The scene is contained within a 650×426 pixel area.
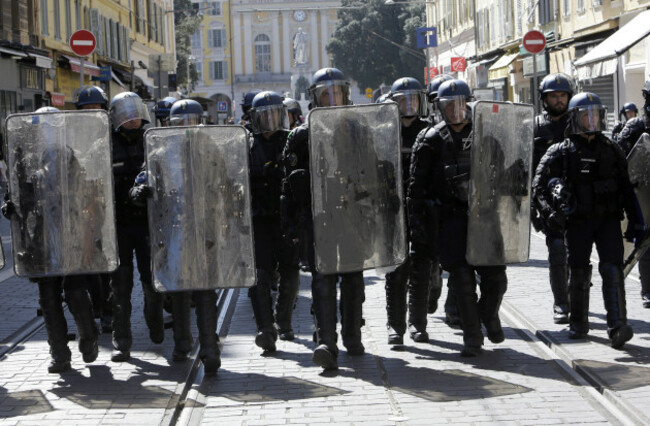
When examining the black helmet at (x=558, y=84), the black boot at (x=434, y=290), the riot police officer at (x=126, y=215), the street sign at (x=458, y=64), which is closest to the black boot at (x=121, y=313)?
the riot police officer at (x=126, y=215)

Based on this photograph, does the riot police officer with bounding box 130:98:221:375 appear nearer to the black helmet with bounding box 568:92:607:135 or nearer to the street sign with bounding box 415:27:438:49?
the black helmet with bounding box 568:92:607:135

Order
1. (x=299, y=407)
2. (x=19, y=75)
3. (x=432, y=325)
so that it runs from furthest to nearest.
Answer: (x=19, y=75) < (x=432, y=325) < (x=299, y=407)

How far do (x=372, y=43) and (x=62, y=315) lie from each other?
71.1 meters

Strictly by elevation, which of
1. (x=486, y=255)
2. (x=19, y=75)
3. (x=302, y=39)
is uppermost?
(x=302, y=39)

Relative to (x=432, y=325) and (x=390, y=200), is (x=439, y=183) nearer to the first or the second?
(x=390, y=200)

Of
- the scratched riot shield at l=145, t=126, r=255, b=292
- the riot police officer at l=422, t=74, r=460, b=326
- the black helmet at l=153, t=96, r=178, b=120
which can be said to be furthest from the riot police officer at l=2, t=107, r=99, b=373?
the black helmet at l=153, t=96, r=178, b=120

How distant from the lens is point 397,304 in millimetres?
8016

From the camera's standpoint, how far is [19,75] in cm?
2977

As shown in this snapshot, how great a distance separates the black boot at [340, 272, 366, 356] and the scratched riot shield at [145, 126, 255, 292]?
64cm

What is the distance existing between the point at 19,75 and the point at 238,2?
78.8 metres

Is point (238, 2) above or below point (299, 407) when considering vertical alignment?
above

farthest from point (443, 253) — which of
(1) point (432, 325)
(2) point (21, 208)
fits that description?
(2) point (21, 208)

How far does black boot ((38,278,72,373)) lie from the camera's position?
291 inches

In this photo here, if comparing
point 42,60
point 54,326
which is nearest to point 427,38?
point 42,60
